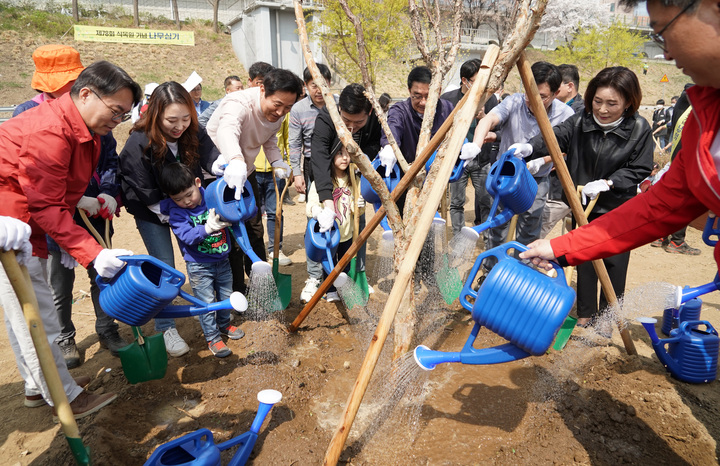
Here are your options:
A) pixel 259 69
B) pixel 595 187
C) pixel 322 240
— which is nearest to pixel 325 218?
pixel 322 240

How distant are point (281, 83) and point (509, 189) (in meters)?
1.60

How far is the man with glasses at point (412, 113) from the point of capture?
346cm

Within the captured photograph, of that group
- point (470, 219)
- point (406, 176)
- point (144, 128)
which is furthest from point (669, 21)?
point (470, 219)

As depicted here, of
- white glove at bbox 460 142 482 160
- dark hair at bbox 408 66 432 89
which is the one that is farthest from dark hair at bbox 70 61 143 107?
dark hair at bbox 408 66 432 89

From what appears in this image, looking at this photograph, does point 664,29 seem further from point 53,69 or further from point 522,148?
point 53,69

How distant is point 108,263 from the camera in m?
1.94

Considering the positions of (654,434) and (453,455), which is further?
(654,434)

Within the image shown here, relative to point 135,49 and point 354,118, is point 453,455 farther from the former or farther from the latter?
point 135,49

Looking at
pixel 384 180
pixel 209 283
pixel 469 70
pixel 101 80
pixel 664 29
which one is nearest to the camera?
pixel 664 29

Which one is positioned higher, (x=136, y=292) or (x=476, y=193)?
(x=136, y=292)

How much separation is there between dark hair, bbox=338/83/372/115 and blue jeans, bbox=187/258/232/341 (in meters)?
1.34

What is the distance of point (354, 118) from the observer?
3094mm

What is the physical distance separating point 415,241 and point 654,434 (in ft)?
5.82

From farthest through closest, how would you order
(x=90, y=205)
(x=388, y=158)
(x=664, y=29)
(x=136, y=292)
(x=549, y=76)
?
(x=549, y=76)
(x=388, y=158)
(x=90, y=205)
(x=136, y=292)
(x=664, y=29)
